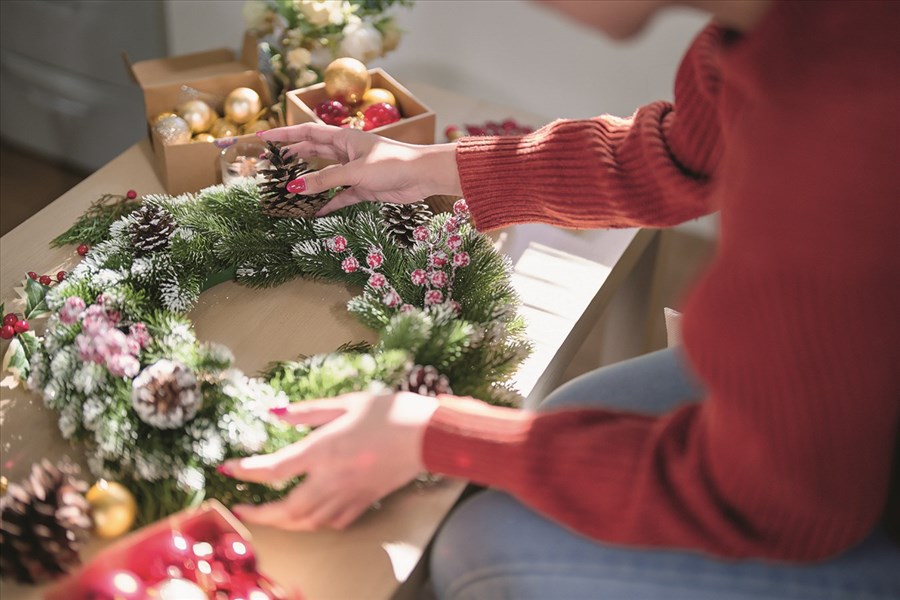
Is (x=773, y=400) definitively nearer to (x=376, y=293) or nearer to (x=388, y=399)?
(x=388, y=399)

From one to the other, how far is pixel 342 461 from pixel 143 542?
16 centimetres

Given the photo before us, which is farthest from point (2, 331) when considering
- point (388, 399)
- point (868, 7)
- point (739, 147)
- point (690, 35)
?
point (690, 35)

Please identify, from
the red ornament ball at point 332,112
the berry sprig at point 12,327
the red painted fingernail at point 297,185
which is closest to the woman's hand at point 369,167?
the red painted fingernail at point 297,185

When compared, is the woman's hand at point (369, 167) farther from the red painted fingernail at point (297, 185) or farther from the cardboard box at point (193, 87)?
the cardboard box at point (193, 87)

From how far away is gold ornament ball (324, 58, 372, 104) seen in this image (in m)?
1.23

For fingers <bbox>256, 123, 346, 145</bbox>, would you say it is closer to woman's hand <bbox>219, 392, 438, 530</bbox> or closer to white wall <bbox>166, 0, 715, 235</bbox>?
woman's hand <bbox>219, 392, 438, 530</bbox>

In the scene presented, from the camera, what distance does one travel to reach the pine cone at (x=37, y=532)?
729mm

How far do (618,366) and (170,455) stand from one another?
420 millimetres

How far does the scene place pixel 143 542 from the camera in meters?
0.71

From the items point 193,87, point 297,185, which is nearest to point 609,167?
point 297,185

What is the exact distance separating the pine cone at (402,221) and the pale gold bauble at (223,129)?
28cm

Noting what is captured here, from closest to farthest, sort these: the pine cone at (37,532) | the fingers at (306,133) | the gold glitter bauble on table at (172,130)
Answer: the pine cone at (37,532)
the fingers at (306,133)
the gold glitter bauble on table at (172,130)

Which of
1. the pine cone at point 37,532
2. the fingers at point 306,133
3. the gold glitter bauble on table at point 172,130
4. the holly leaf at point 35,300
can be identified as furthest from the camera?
the gold glitter bauble on table at point 172,130

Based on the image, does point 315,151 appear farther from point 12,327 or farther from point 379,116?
point 12,327
